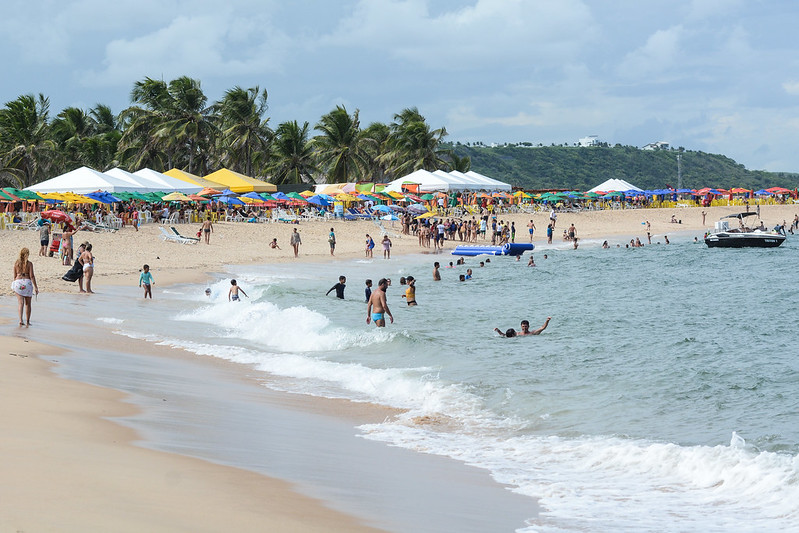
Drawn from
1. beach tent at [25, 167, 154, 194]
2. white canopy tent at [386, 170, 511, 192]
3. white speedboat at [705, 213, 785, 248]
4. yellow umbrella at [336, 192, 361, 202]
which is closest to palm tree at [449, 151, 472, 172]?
white canopy tent at [386, 170, 511, 192]

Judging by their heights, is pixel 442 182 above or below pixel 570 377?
above

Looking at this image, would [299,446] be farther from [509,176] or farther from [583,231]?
[509,176]

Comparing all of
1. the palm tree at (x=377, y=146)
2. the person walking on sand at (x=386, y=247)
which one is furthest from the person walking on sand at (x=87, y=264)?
the palm tree at (x=377, y=146)

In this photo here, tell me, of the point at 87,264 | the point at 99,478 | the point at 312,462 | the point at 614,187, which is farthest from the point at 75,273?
the point at 614,187

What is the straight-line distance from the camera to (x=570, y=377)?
41.2ft

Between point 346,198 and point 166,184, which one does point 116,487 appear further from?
point 346,198

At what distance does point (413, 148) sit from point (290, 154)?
9889 mm

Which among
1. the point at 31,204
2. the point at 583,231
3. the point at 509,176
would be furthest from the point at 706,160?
the point at 31,204

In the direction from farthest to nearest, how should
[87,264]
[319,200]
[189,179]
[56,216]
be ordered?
[319,200]
[189,179]
[56,216]
[87,264]

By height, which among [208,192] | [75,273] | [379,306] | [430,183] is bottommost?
[379,306]

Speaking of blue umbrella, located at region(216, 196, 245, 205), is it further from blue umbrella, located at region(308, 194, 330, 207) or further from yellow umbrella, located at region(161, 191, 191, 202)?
blue umbrella, located at region(308, 194, 330, 207)

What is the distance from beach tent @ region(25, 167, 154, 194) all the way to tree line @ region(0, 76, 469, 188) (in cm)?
1633

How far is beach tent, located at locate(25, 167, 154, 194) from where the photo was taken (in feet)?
120

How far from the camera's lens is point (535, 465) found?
7.88 m
